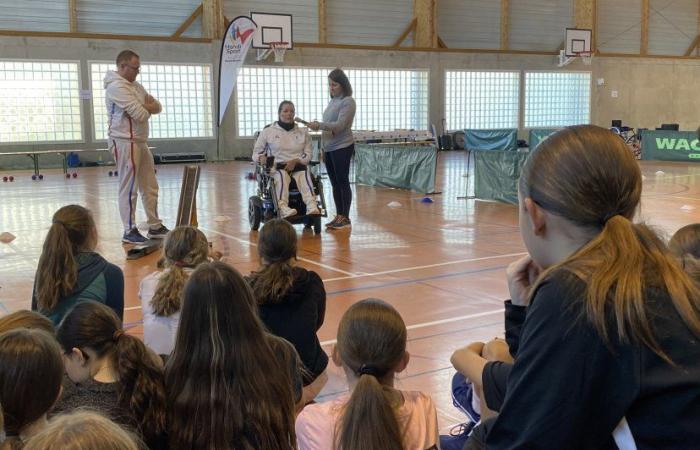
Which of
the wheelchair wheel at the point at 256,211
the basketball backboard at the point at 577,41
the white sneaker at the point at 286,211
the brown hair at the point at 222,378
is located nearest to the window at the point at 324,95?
the basketball backboard at the point at 577,41

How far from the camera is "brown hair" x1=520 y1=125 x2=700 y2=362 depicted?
1.12 m

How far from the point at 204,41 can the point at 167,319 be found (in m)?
18.0

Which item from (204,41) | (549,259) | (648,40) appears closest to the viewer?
(549,259)

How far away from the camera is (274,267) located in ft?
11.1

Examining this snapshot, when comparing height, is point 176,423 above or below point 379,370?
below

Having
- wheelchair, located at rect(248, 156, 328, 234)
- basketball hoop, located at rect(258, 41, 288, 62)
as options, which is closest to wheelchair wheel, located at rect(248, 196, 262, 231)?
wheelchair, located at rect(248, 156, 328, 234)

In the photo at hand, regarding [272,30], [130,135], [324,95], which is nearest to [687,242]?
[130,135]

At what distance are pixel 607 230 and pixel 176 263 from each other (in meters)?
2.60

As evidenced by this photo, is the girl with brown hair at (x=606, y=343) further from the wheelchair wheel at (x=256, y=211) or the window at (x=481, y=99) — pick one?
the window at (x=481, y=99)

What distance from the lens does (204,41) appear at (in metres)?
20.3

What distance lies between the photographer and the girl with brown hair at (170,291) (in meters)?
3.39

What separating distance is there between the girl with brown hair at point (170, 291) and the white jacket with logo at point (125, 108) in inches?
168

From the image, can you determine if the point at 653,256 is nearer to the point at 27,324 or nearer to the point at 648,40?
the point at 27,324

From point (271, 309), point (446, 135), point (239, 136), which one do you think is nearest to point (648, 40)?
point (446, 135)
